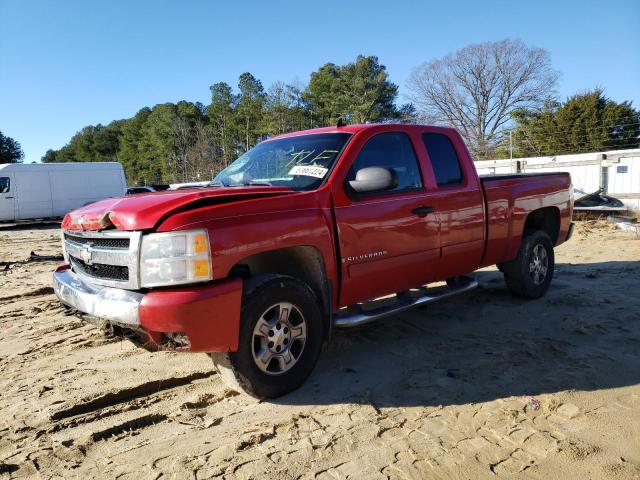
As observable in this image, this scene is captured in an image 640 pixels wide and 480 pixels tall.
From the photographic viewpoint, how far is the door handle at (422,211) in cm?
426

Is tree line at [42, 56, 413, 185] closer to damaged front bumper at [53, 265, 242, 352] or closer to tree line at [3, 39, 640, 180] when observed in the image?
tree line at [3, 39, 640, 180]

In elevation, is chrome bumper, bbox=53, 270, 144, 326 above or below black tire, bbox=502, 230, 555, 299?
above

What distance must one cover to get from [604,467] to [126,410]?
2.92 meters

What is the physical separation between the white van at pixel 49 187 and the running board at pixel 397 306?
59.2ft

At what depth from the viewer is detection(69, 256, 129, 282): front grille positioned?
3158 mm

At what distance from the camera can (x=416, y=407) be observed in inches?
130

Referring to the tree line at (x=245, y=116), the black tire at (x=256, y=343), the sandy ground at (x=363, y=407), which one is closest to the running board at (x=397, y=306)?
the black tire at (x=256, y=343)

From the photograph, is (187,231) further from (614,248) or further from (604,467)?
(614,248)

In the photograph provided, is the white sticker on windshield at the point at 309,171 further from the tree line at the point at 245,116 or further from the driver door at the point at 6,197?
the tree line at the point at 245,116

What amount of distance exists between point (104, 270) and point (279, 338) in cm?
129

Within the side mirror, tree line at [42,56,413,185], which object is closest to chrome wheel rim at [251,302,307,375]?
the side mirror

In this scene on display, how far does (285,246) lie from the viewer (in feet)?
11.0

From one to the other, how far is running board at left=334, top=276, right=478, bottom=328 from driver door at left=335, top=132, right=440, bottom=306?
0.38 ft

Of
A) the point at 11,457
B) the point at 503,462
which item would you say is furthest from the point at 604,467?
the point at 11,457
